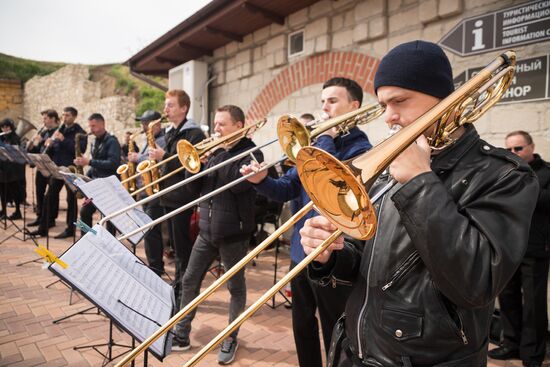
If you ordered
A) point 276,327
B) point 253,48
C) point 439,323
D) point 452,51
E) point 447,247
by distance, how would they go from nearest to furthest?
1. point 447,247
2. point 439,323
3. point 276,327
4. point 452,51
5. point 253,48

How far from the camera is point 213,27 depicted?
6871 mm

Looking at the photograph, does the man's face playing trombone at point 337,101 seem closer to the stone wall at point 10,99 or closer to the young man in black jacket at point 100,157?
Result: the young man in black jacket at point 100,157

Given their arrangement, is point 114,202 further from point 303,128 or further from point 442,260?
point 442,260

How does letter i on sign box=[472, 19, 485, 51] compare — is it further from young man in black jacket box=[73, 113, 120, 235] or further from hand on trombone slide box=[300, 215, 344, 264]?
young man in black jacket box=[73, 113, 120, 235]

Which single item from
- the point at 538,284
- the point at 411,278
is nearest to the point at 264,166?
the point at 411,278

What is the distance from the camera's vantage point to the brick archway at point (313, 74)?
4.96 metres

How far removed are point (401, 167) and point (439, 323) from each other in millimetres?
503

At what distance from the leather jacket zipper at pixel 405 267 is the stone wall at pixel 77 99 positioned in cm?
1800

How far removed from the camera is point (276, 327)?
3.62 m

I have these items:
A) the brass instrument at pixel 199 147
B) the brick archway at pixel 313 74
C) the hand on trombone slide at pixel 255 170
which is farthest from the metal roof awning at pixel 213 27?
the hand on trombone slide at pixel 255 170

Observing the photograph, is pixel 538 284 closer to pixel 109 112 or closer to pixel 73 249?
pixel 73 249

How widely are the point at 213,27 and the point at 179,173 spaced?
4.10m

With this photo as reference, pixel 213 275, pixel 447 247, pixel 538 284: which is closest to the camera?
pixel 447 247

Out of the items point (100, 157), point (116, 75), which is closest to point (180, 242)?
point (100, 157)
